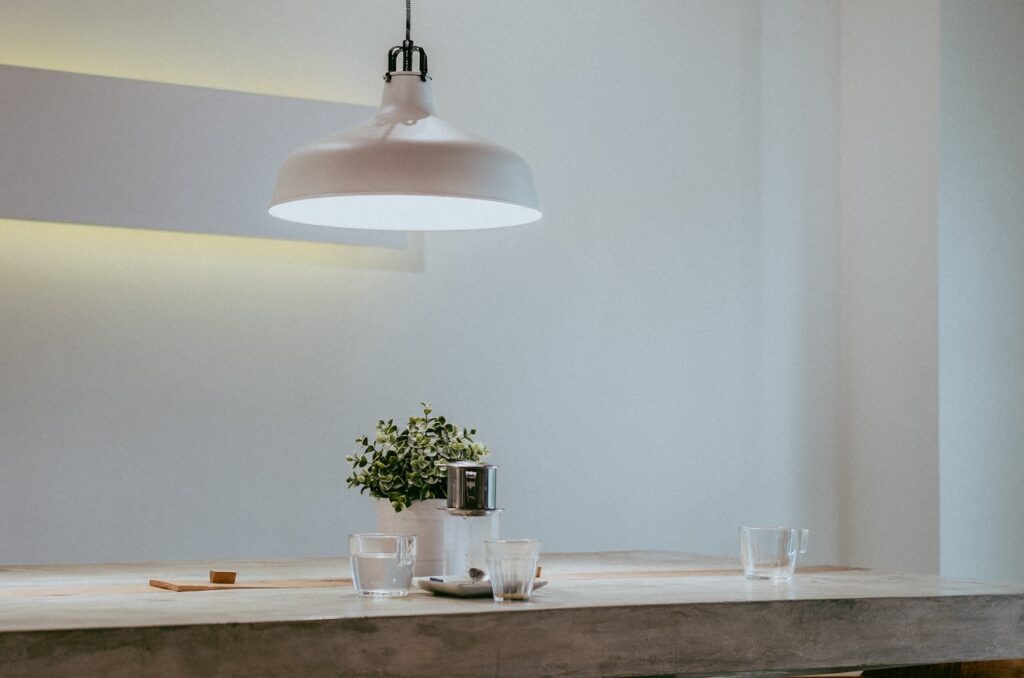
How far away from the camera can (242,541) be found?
11.9 feet

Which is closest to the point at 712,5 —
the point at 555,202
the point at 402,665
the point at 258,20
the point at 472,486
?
the point at 555,202

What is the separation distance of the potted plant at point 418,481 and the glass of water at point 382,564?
349 millimetres

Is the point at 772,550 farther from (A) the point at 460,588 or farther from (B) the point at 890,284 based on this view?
(B) the point at 890,284

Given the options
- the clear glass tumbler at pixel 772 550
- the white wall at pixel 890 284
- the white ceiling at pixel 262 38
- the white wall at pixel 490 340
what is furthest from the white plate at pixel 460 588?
the white wall at pixel 890 284

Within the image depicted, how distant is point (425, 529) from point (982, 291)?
2625 mm

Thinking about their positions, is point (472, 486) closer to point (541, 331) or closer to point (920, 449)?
point (541, 331)

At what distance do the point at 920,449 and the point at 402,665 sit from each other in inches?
117

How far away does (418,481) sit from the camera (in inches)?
87.2

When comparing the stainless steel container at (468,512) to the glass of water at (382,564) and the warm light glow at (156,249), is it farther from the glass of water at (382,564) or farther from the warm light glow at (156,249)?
the warm light glow at (156,249)

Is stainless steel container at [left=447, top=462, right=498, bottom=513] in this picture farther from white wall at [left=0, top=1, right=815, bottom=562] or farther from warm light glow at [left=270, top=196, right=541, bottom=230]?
white wall at [left=0, top=1, right=815, bottom=562]

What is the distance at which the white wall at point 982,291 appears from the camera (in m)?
4.09

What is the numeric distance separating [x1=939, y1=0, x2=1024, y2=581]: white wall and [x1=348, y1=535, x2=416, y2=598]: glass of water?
269 cm

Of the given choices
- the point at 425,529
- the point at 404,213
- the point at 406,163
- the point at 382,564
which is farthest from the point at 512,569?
the point at 404,213

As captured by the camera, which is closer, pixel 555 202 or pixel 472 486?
pixel 472 486
